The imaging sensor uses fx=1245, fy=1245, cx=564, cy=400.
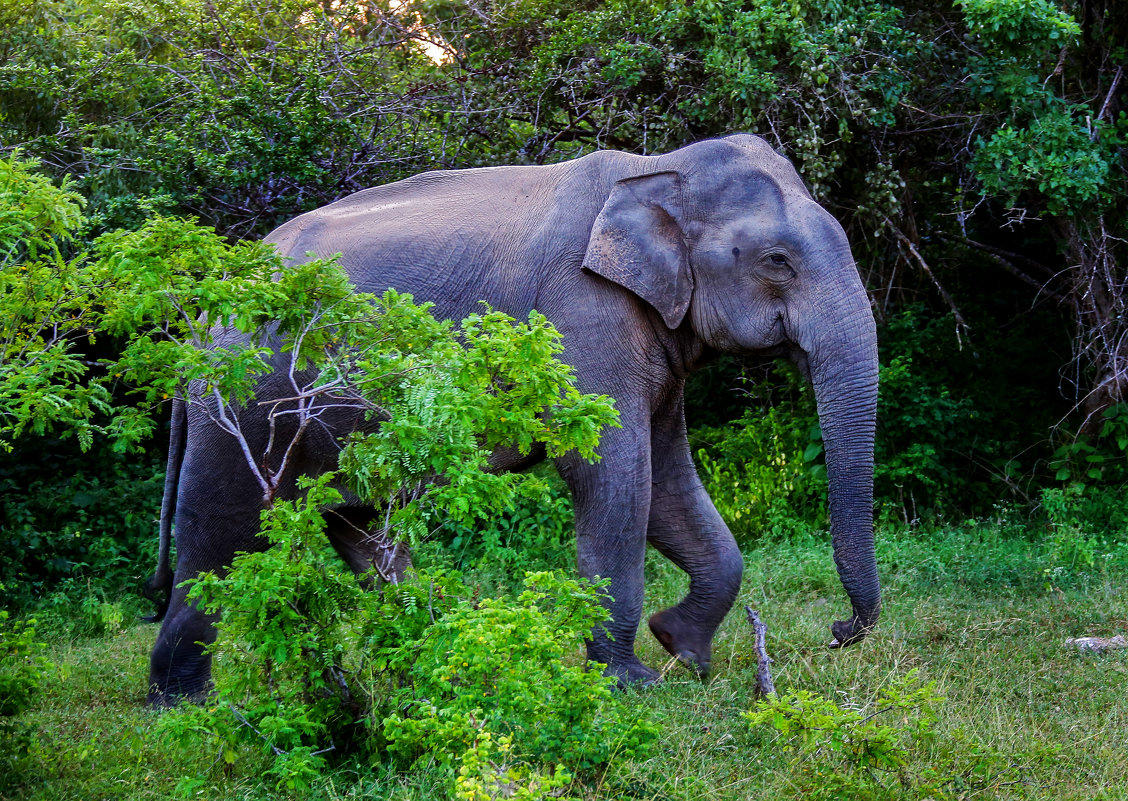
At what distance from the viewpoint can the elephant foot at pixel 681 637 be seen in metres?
6.31

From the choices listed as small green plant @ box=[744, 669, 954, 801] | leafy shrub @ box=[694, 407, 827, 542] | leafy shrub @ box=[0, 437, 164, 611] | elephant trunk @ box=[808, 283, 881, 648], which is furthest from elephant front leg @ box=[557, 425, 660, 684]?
leafy shrub @ box=[0, 437, 164, 611]

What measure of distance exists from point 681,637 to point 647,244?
6.59ft

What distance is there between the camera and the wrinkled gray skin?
576cm

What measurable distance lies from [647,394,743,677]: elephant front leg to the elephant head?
→ 2.40 feet

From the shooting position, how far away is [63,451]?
31.1 ft

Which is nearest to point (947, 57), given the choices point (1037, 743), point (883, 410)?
point (883, 410)

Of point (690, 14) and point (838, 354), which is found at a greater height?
point (690, 14)

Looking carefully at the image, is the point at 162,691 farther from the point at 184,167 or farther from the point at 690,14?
the point at 690,14

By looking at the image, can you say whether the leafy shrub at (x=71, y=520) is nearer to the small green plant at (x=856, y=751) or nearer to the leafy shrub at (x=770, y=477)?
the leafy shrub at (x=770, y=477)

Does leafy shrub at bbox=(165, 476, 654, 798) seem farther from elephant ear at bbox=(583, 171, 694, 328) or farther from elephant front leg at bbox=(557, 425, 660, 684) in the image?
elephant ear at bbox=(583, 171, 694, 328)

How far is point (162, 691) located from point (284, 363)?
5.63 ft

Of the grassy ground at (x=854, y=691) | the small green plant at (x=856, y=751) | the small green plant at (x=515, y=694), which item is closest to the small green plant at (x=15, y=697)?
the grassy ground at (x=854, y=691)

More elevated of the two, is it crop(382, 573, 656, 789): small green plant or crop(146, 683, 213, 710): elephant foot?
crop(382, 573, 656, 789): small green plant

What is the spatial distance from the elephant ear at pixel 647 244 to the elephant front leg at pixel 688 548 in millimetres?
808
